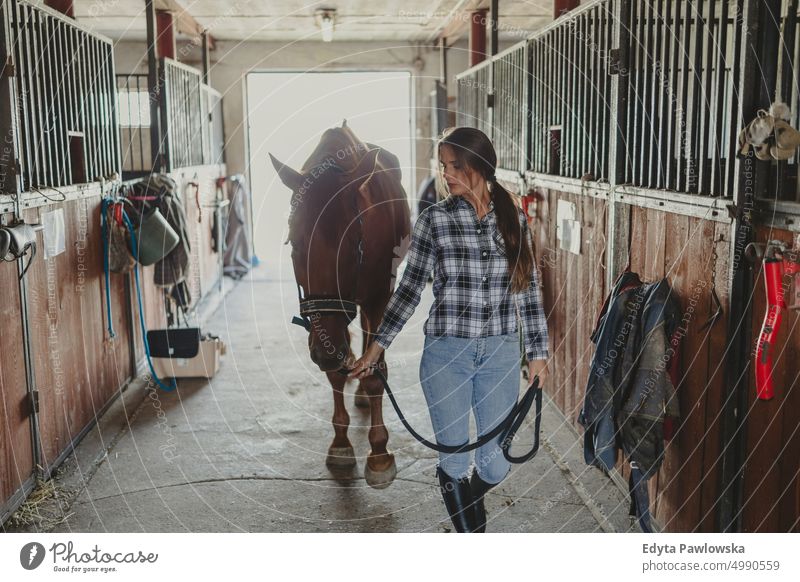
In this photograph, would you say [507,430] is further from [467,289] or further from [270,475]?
[270,475]

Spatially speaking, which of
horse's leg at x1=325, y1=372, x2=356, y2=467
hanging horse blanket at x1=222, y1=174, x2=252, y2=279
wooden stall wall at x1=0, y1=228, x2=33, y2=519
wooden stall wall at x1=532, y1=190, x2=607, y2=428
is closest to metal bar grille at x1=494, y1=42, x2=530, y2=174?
wooden stall wall at x1=532, y1=190, x2=607, y2=428

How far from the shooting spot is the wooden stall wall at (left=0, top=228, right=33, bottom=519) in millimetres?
2758

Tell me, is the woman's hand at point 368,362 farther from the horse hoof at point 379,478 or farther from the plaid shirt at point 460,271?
the horse hoof at point 379,478

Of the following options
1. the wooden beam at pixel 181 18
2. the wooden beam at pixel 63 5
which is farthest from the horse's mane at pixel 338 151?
the wooden beam at pixel 181 18

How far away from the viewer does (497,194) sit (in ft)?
7.25

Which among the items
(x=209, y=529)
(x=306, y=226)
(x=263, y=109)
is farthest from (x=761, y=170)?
(x=263, y=109)

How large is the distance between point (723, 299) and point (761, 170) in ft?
1.17

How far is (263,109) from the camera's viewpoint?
11.1 meters

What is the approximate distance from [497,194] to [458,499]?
35.8 inches

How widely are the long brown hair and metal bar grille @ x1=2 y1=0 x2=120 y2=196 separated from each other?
5.67ft

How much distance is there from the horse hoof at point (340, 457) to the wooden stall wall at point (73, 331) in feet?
3.74

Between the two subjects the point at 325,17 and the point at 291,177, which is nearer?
the point at 291,177

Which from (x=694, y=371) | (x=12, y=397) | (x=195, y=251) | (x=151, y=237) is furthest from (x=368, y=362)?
(x=195, y=251)
